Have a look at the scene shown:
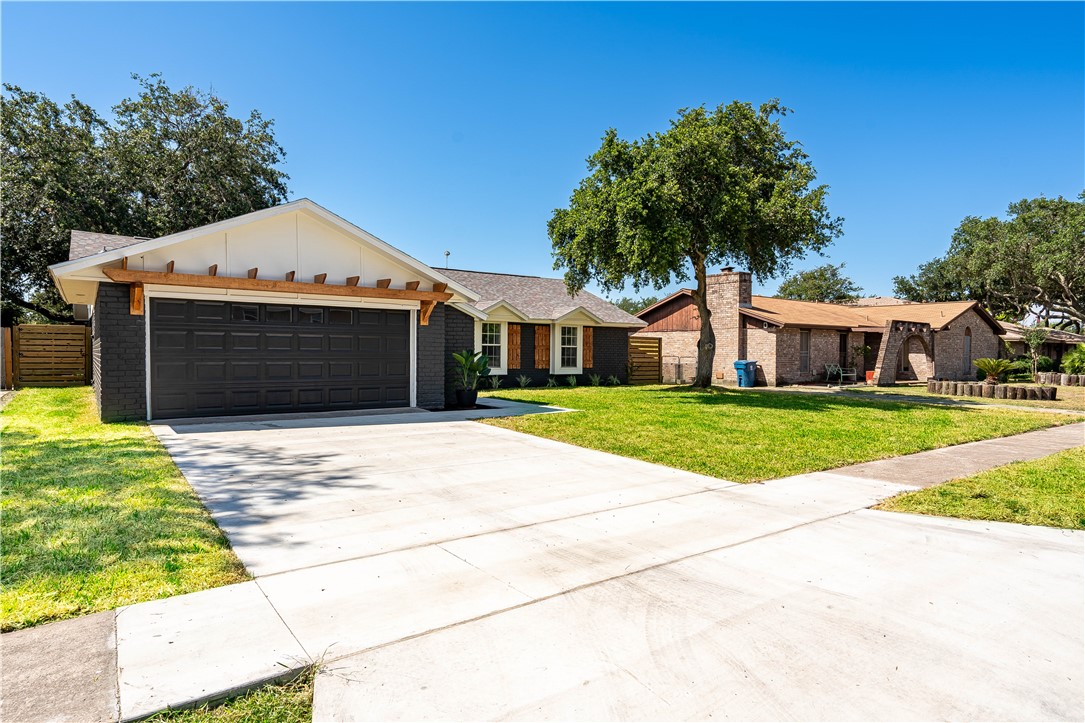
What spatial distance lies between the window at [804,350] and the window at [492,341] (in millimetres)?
13365

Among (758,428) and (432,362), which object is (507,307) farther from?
(758,428)

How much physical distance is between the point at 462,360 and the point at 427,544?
9671mm

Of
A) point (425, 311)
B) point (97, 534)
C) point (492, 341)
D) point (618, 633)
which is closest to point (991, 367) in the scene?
point (492, 341)

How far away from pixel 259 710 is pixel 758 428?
995 centimetres

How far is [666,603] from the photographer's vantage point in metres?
3.34

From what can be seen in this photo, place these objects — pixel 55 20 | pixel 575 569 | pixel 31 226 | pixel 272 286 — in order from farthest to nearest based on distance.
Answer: pixel 31 226 < pixel 272 286 < pixel 55 20 < pixel 575 569

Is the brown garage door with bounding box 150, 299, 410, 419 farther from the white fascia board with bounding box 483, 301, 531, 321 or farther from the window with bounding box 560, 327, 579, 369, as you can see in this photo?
the window with bounding box 560, 327, 579, 369

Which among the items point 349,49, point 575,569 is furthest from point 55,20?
point 575,569

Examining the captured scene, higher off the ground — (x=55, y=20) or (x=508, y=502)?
(x=55, y=20)

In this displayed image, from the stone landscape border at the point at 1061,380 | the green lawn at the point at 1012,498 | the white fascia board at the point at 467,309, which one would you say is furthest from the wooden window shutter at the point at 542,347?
the stone landscape border at the point at 1061,380

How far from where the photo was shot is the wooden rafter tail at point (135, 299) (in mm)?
9969

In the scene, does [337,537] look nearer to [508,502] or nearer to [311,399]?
[508,502]

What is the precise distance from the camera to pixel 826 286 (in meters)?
59.0

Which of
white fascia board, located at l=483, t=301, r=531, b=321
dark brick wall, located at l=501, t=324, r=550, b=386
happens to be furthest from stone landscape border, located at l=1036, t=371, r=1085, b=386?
white fascia board, located at l=483, t=301, r=531, b=321
